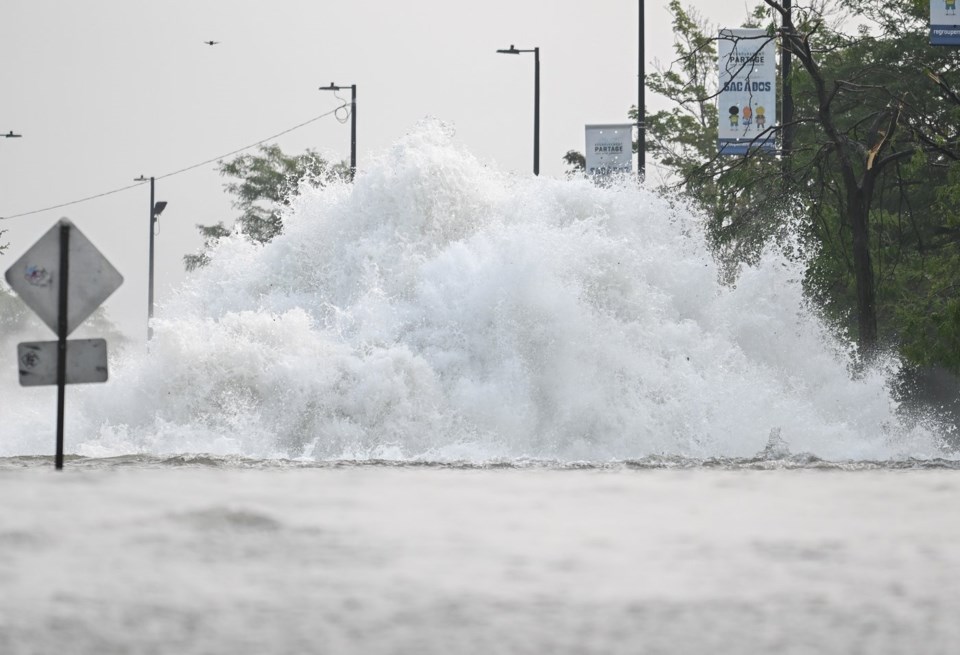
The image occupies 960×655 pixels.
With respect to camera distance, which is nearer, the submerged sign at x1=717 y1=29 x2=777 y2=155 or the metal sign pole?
the metal sign pole

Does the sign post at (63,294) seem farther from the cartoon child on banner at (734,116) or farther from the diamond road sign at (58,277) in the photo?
the cartoon child on banner at (734,116)

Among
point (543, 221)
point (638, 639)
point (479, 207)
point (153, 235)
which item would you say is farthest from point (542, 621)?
point (153, 235)

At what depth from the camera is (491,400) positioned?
20391 mm

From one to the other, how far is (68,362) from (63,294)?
547mm

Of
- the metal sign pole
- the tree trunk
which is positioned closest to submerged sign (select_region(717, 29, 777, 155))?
the tree trunk

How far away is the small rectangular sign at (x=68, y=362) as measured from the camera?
11.7 m

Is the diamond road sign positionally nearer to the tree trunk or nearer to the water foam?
the water foam

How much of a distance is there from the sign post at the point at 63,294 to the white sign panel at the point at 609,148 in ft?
78.7

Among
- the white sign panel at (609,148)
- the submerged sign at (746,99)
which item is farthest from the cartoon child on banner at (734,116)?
the white sign panel at (609,148)

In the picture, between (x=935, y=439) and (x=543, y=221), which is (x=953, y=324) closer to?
(x=935, y=439)

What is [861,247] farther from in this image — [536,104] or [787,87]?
[536,104]

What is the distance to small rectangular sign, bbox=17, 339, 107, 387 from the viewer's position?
1174cm

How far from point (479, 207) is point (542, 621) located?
22343mm

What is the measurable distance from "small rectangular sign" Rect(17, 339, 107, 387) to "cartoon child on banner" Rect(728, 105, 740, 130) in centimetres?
1517
